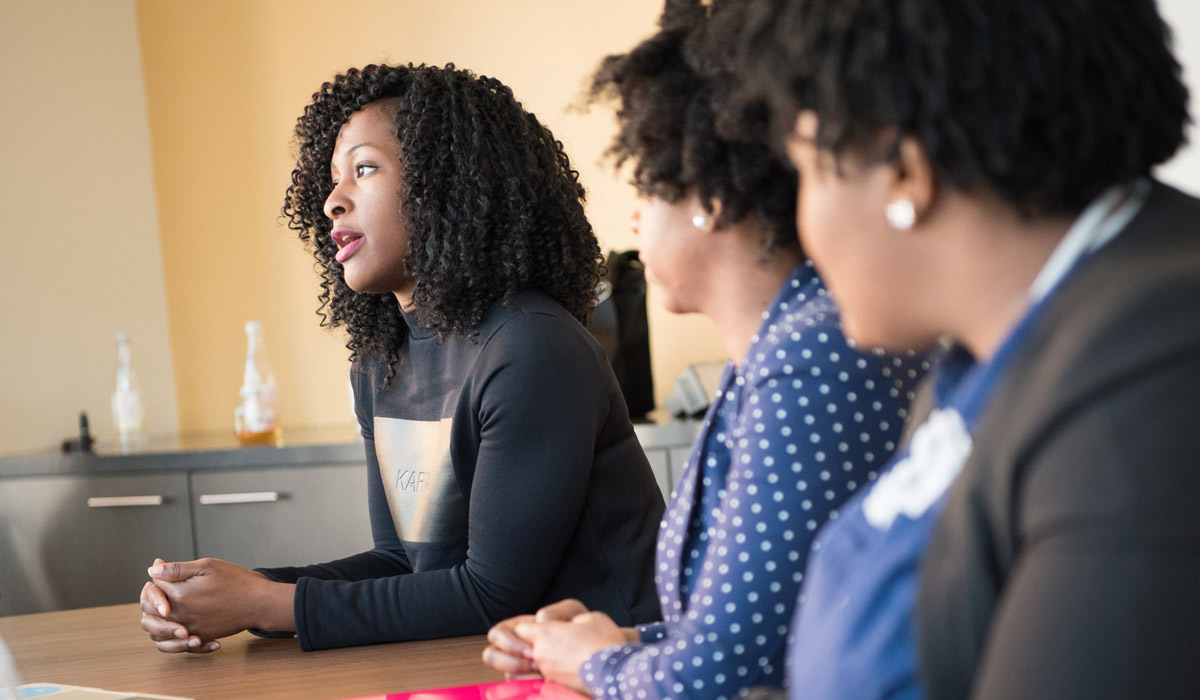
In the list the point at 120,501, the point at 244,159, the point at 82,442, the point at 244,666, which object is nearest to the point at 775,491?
the point at 244,666

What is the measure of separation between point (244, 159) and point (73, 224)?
0.49m

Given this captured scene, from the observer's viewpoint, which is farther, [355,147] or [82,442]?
[82,442]

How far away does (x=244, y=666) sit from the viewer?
114cm

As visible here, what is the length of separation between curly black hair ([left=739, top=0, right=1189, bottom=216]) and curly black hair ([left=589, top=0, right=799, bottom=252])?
0.97ft

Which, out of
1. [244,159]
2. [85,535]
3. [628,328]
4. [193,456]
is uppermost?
[244,159]

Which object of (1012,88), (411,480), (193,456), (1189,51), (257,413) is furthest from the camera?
(257,413)

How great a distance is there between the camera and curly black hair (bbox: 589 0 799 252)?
867mm

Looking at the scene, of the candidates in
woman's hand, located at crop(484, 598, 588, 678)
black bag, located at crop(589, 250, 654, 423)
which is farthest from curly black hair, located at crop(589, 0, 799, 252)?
black bag, located at crop(589, 250, 654, 423)

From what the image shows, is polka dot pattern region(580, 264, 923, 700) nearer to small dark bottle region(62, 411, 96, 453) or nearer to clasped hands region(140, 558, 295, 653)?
clasped hands region(140, 558, 295, 653)

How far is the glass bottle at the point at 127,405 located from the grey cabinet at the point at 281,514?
16.6 inches

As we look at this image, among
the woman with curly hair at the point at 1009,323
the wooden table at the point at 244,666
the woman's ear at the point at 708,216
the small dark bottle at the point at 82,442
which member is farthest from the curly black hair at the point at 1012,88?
the small dark bottle at the point at 82,442

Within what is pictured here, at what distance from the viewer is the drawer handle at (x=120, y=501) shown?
2.63 metres

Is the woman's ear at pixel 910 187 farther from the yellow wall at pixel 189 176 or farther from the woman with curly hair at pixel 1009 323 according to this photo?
the yellow wall at pixel 189 176

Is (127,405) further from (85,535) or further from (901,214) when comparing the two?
A: (901,214)
